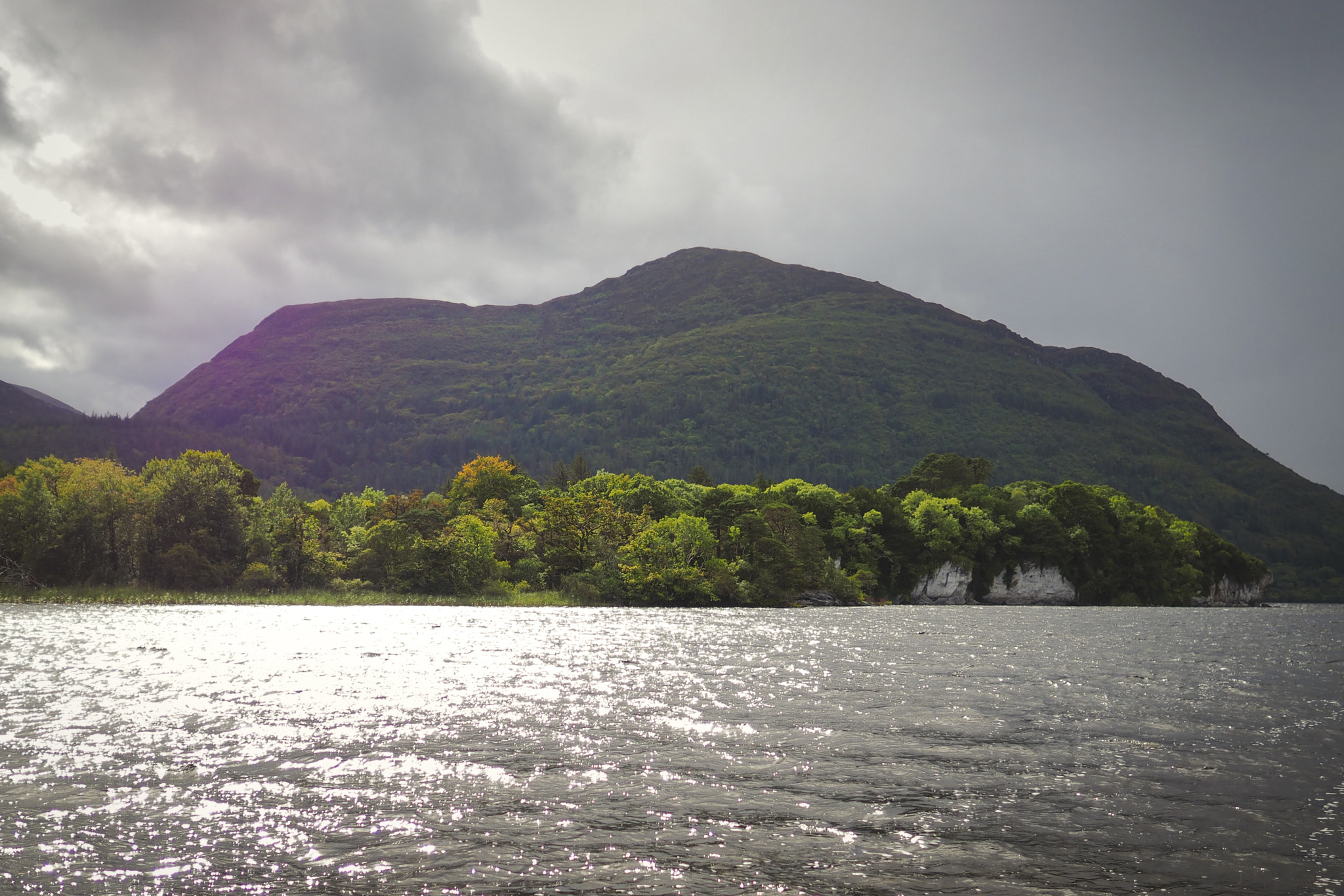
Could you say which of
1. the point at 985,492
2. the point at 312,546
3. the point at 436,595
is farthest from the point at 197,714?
the point at 985,492

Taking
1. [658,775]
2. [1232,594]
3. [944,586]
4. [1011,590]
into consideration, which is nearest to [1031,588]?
[1011,590]

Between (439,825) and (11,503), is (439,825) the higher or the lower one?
the lower one

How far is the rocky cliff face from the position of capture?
521 feet

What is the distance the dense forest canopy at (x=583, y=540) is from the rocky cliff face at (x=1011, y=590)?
2224 millimetres

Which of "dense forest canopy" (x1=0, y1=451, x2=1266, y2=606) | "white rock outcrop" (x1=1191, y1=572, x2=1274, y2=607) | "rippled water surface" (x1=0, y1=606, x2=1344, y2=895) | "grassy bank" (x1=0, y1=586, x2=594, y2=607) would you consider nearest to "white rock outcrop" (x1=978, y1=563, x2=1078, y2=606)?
"dense forest canopy" (x1=0, y1=451, x2=1266, y2=606)

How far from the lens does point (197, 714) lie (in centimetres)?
2958

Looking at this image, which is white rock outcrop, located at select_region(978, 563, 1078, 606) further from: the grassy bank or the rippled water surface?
the rippled water surface

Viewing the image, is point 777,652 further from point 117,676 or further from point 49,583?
point 49,583

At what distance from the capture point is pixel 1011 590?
167625 millimetres

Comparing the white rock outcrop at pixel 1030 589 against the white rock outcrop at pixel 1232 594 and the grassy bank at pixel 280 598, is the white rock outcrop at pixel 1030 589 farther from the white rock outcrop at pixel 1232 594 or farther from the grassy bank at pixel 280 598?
the grassy bank at pixel 280 598

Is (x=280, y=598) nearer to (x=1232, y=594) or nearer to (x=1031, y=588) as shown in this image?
(x=1031, y=588)

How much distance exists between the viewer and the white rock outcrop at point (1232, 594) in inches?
7347

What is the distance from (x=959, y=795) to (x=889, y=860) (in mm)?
5724

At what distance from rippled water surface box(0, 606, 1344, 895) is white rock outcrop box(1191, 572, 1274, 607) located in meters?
167
